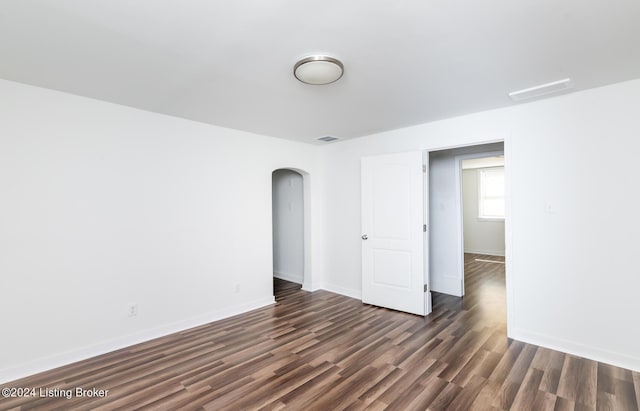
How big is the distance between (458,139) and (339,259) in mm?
2588

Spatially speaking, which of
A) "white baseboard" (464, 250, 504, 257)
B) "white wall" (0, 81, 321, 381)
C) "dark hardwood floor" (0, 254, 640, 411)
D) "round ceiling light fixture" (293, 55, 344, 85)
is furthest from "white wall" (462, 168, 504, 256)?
"round ceiling light fixture" (293, 55, 344, 85)

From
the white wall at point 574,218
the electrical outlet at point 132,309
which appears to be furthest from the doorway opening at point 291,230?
the white wall at point 574,218

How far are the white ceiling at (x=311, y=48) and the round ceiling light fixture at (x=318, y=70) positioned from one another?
2.6 inches

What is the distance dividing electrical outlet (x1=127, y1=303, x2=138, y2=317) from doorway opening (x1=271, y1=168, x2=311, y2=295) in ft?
8.12

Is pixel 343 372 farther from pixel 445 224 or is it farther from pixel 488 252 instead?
pixel 488 252

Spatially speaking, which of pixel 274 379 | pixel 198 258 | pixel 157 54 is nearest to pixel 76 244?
pixel 198 258

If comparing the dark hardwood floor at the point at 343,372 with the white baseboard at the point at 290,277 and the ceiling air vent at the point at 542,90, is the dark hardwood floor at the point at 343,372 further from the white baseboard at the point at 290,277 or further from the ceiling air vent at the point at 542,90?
the ceiling air vent at the point at 542,90

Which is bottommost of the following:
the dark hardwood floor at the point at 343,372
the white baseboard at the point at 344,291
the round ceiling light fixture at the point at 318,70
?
the dark hardwood floor at the point at 343,372

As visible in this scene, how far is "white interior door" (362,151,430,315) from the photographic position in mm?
3906

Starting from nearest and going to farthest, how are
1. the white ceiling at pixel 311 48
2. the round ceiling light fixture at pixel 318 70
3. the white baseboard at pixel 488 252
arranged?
the white ceiling at pixel 311 48 < the round ceiling light fixture at pixel 318 70 < the white baseboard at pixel 488 252

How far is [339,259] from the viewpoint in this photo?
495 cm

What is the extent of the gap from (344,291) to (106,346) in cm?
318

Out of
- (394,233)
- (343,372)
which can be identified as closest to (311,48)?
(343,372)

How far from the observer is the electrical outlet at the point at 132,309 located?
306 cm
